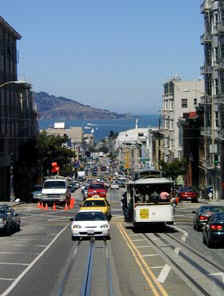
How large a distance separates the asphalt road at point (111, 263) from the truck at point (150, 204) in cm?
74

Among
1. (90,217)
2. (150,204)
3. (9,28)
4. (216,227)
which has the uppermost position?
(9,28)

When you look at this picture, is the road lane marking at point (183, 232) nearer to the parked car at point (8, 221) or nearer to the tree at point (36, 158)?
the parked car at point (8, 221)

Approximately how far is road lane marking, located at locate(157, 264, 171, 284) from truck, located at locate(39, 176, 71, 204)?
36.9 meters

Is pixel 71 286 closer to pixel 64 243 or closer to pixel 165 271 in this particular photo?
pixel 165 271

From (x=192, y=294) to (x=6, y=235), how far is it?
18.9 metres

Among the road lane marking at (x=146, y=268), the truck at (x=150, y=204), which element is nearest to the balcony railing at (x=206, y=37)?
the truck at (x=150, y=204)

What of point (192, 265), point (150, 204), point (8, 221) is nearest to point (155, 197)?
point (150, 204)

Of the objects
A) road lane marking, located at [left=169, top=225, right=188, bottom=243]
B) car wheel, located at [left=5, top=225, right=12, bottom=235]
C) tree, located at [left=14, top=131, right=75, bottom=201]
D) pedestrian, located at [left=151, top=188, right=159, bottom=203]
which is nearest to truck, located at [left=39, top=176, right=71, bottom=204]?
road lane marking, located at [left=169, top=225, right=188, bottom=243]

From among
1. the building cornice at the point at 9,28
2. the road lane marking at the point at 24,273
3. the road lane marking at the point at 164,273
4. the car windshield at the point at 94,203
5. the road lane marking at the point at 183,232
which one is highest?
the building cornice at the point at 9,28

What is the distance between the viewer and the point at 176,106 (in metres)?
108

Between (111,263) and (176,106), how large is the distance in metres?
86.9

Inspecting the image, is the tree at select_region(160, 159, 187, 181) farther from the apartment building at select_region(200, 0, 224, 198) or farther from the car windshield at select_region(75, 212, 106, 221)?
the car windshield at select_region(75, 212, 106, 221)

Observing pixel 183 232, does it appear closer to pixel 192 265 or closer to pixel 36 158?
pixel 192 265

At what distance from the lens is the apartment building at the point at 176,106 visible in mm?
106000
